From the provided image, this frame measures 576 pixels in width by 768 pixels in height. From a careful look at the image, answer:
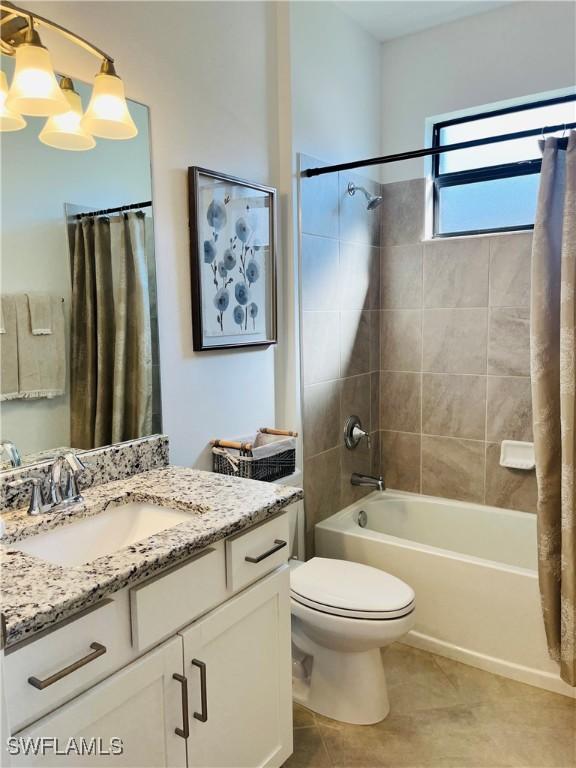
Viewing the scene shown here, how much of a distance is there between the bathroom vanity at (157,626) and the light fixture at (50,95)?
3.19ft

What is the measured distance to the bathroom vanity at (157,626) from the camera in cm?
100

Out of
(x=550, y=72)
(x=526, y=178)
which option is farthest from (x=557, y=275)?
(x=550, y=72)

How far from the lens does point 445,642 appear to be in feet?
7.89

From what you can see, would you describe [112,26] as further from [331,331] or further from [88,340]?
[331,331]

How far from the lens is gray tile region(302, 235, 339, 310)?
253cm

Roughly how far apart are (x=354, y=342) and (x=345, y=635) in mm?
1456

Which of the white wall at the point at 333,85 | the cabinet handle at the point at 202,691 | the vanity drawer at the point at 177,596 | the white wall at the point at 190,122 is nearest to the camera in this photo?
the vanity drawer at the point at 177,596

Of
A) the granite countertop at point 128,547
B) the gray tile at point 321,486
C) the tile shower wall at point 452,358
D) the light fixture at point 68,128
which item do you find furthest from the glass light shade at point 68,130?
the tile shower wall at point 452,358

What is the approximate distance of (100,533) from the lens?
4.93 ft

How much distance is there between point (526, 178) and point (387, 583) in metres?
2.04

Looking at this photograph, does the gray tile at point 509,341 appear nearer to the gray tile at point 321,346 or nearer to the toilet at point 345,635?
the gray tile at point 321,346

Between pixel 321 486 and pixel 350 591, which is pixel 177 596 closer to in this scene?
pixel 350 591

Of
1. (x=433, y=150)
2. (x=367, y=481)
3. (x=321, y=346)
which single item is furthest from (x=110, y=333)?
(x=367, y=481)

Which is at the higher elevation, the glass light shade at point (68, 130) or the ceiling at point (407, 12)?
the ceiling at point (407, 12)
